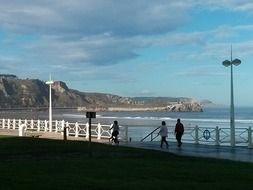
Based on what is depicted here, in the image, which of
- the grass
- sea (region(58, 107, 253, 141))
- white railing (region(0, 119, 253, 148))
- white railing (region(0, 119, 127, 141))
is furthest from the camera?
sea (region(58, 107, 253, 141))

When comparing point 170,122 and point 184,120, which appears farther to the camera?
point 184,120

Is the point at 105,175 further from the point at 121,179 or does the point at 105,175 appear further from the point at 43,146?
the point at 43,146

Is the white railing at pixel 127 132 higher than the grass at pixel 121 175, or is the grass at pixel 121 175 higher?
the white railing at pixel 127 132

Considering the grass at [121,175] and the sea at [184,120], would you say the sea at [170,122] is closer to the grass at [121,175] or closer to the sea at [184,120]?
the sea at [184,120]

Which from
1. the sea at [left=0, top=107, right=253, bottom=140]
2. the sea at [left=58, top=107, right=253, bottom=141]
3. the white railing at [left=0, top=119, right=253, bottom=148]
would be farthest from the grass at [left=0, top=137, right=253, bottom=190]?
the sea at [left=0, top=107, right=253, bottom=140]

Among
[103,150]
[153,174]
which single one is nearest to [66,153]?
[103,150]

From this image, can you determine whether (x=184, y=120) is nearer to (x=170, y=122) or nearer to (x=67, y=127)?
(x=170, y=122)

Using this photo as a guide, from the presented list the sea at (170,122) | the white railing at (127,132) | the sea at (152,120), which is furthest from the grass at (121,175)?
the sea at (152,120)

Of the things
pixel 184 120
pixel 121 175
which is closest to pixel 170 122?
pixel 184 120

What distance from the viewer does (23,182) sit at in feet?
40.4

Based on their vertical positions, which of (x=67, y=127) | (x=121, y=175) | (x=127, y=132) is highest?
→ (x=67, y=127)

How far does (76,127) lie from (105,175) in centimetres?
2535

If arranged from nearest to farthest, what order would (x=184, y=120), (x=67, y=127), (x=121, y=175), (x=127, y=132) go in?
1. (x=121, y=175)
2. (x=127, y=132)
3. (x=67, y=127)
4. (x=184, y=120)

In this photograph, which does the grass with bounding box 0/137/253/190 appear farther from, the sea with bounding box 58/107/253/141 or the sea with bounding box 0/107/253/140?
the sea with bounding box 0/107/253/140
